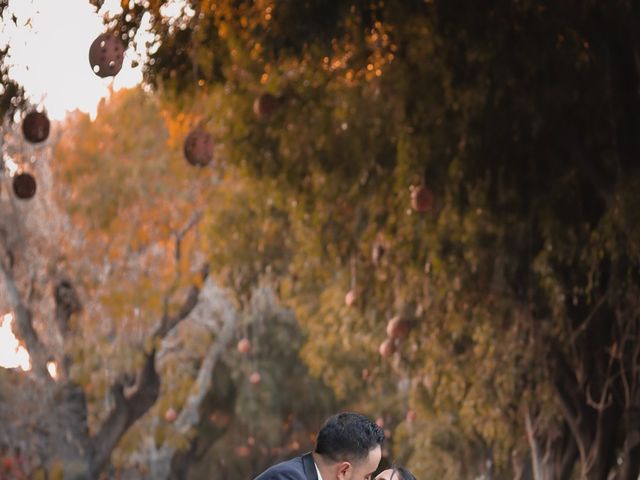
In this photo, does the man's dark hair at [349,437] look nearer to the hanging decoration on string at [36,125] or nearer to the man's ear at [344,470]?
the man's ear at [344,470]

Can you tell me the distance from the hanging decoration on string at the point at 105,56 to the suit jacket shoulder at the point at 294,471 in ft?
16.2

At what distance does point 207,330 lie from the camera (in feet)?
116

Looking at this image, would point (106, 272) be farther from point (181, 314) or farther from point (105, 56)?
point (105, 56)

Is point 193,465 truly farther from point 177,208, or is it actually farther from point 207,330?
point 177,208

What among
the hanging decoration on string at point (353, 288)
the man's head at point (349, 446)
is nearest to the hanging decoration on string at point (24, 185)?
the man's head at point (349, 446)

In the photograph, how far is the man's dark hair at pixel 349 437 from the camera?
20.7 feet

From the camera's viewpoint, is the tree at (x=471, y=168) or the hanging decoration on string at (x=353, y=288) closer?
the tree at (x=471, y=168)

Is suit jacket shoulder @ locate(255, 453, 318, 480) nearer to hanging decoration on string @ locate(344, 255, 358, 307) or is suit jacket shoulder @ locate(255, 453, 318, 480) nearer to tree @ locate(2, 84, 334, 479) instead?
hanging decoration on string @ locate(344, 255, 358, 307)

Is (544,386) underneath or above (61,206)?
underneath

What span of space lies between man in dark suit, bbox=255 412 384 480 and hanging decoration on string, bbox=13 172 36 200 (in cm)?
567

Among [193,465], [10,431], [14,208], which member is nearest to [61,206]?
[14,208]

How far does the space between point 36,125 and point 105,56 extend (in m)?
0.99

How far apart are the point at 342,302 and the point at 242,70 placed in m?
9.11

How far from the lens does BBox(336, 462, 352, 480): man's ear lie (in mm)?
6344
